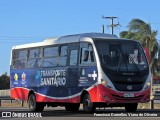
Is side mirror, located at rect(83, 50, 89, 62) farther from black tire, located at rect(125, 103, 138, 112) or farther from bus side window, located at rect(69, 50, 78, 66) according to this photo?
black tire, located at rect(125, 103, 138, 112)

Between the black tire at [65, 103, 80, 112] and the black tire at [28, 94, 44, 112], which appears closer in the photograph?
the black tire at [65, 103, 80, 112]

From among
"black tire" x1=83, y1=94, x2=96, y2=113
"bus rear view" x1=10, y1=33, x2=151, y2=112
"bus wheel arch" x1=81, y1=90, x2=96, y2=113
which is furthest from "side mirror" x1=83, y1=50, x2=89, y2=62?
"black tire" x1=83, y1=94, x2=96, y2=113

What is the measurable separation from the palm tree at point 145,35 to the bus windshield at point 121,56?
92.9ft

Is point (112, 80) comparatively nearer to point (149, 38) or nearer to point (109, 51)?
point (109, 51)

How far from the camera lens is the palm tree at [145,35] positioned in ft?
165

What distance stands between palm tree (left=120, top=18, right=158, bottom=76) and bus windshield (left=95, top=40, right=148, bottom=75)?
28.3 meters

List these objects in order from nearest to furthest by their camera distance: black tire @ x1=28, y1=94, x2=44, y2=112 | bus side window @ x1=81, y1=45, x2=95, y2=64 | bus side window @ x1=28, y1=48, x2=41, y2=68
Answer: bus side window @ x1=81, y1=45, x2=95, y2=64 → black tire @ x1=28, y1=94, x2=44, y2=112 → bus side window @ x1=28, y1=48, x2=41, y2=68

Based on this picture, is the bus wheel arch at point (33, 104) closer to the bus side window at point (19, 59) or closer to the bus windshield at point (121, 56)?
the bus side window at point (19, 59)

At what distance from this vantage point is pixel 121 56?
21172 millimetres

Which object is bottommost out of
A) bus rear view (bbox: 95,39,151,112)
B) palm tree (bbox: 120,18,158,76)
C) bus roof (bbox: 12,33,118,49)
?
bus rear view (bbox: 95,39,151,112)

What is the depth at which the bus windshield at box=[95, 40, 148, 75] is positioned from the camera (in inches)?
817

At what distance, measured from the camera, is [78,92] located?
2177 cm

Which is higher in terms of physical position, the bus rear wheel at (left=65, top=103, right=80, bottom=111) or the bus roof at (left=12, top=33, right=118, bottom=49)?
the bus roof at (left=12, top=33, right=118, bottom=49)

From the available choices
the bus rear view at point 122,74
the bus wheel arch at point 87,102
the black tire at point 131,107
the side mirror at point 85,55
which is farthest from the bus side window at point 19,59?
the black tire at point 131,107
